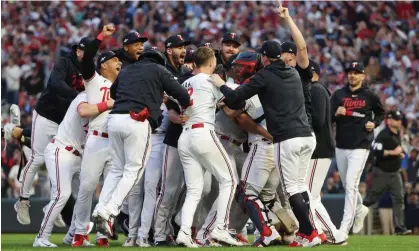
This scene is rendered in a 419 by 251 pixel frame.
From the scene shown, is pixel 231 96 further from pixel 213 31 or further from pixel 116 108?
pixel 213 31

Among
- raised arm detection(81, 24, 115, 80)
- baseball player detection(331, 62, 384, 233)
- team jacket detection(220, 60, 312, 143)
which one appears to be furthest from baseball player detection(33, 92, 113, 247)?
baseball player detection(331, 62, 384, 233)

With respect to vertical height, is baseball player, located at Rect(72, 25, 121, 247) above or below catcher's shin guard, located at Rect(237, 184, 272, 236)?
above

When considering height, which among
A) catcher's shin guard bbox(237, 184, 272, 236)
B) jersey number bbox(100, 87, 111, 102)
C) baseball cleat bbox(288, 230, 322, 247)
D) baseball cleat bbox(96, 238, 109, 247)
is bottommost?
baseball cleat bbox(96, 238, 109, 247)

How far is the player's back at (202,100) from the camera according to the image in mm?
10930

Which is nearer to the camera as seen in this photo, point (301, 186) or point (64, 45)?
point (301, 186)

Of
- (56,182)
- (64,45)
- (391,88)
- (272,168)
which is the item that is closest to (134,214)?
(56,182)

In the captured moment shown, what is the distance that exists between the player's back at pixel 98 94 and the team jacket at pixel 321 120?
2606 mm

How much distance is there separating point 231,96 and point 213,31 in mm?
16803

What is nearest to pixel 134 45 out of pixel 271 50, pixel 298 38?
pixel 271 50

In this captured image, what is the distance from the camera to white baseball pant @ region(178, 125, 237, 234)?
10.8 m

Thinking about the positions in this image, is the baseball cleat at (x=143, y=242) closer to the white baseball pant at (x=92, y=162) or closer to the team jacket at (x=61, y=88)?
the white baseball pant at (x=92, y=162)

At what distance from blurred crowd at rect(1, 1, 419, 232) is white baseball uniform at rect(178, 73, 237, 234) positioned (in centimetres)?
1225

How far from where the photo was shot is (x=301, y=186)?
10.9 m

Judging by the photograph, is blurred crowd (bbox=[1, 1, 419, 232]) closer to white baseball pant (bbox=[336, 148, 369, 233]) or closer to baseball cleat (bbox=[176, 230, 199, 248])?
white baseball pant (bbox=[336, 148, 369, 233])
